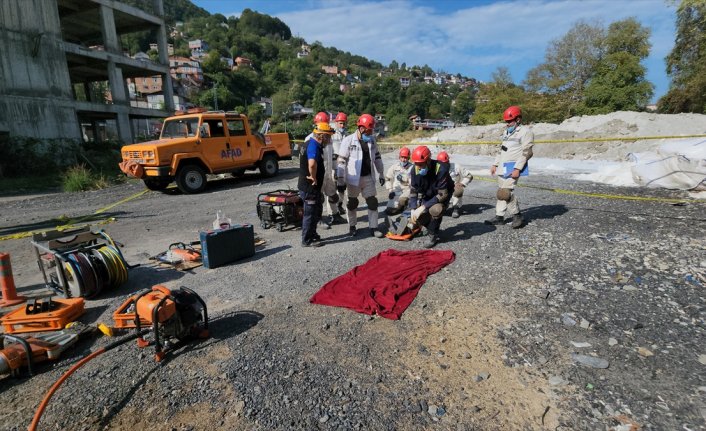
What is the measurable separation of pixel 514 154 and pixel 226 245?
470 centimetres

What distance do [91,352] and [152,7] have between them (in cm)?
3024

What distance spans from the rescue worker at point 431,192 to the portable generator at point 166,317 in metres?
3.36

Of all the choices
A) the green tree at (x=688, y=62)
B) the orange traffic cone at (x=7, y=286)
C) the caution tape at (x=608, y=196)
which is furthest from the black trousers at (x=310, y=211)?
the green tree at (x=688, y=62)

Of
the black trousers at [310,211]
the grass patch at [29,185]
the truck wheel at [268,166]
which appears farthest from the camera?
the truck wheel at [268,166]

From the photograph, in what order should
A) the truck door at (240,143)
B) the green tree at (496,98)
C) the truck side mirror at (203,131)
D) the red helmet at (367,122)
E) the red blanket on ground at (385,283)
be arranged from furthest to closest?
the green tree at (496,98) → the truck door at (240,143) → the truck side mirror at (203,131) → the red helmet at (367,122) → the red blanket on ground at (385,283)

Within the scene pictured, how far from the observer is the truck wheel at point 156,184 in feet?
32.9

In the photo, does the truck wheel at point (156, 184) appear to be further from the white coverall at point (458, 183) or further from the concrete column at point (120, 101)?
the concrete column at point (120, 101)

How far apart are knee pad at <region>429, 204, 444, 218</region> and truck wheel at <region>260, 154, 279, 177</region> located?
8.50 metres

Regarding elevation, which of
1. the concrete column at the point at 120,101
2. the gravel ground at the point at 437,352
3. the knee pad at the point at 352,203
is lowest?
the gravel ground at the point at 437,352

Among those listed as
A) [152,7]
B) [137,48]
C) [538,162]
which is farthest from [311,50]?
[538,162]

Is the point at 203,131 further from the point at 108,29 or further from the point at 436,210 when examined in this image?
the point at 108,29

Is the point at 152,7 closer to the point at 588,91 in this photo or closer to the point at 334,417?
the point at 334,417

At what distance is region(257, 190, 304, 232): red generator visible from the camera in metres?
6.47

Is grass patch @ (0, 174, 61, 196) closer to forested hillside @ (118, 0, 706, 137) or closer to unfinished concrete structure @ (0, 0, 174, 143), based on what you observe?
unfinished concrete structure @ (0, 0, 174, 143)
